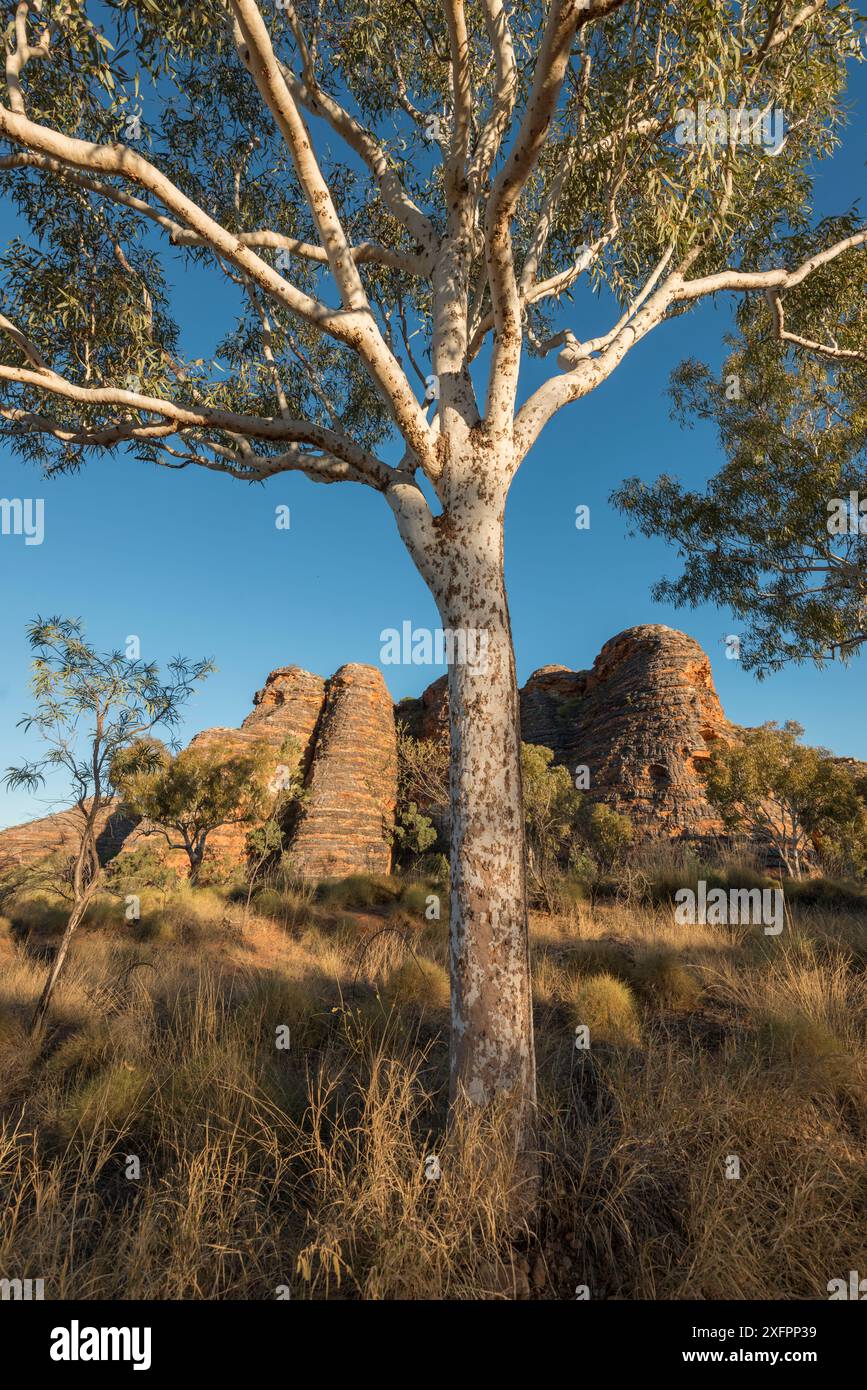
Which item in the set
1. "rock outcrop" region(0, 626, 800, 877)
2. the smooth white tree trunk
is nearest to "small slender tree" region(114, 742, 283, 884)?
"rock outcrop" region(0, 626, 800, 877)

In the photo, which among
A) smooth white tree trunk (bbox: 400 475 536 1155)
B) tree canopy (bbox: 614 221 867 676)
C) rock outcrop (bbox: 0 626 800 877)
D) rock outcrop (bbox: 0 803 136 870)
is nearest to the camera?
smooth white tree trunk (bbox: 400 475 536 1155)

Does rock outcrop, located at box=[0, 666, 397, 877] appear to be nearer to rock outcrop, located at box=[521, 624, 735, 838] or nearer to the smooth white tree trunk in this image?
rock outcrop, located at box=[521, 624, 735, 838]

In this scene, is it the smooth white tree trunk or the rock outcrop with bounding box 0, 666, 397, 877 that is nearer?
the smooth white tree trunk

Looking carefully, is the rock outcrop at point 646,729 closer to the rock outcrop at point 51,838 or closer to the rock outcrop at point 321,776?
the rock outcrop at point 321,776

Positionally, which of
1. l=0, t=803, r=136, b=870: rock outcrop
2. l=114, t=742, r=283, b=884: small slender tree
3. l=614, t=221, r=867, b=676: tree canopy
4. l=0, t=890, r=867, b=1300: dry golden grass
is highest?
l=614, t=221, r=867, b=676: tree canopy

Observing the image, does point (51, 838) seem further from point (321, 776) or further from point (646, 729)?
point (646, 729)

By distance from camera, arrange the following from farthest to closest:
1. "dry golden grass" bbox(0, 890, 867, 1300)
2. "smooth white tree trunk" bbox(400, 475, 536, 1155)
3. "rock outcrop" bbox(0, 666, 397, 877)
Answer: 1. "rock outcrop" bbox(0, 666, 397, 877)
2. "smooth white tree trunk" bbox(400, 475, 536, 1155)
3. "dry golden grass" bbox(0, 890, 867, 1300)

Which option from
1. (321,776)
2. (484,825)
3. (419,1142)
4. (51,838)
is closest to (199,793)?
(321,776)

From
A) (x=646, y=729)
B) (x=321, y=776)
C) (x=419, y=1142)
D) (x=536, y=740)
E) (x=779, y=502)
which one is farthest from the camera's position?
(x=536, y=740)

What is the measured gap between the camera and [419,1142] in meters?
3.57

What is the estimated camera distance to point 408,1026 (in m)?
5.37

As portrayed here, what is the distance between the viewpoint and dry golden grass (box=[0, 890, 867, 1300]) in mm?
2814
